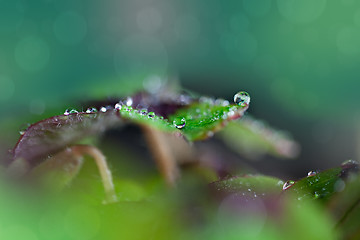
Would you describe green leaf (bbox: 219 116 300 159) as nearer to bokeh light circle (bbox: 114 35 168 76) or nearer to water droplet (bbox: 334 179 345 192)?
water droplet (bbox: 334 179 345 192)

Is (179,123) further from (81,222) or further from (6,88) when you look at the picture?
(6,88)

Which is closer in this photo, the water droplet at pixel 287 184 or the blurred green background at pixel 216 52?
the water droplet at pixel 287 184

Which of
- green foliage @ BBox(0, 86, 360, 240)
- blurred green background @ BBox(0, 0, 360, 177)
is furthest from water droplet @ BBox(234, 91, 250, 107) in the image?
blurred green background @ BBox(0, 0, 360, 177)

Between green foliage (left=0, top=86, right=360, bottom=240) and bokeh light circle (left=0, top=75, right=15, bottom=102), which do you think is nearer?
green foliage (left=0, top=86, right=360, bottom=240)

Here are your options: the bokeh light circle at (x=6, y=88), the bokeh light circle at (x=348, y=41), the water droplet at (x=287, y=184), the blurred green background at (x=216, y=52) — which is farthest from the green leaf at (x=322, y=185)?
the bokeh light circle at (x=348, y=41)

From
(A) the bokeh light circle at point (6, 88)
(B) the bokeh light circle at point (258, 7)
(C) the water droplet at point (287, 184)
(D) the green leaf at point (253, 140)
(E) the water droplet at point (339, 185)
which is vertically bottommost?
(E) the water droplet at point (339, 185)

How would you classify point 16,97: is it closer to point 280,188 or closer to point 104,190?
point 104,190

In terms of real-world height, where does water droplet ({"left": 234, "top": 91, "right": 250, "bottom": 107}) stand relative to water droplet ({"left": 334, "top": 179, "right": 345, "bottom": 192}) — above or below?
above

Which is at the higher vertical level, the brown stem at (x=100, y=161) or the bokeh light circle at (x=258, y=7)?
the bokeh light circle at (x=258, y=7)

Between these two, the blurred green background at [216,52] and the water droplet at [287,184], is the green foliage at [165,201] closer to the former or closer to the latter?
the water droplet at [287,184]
